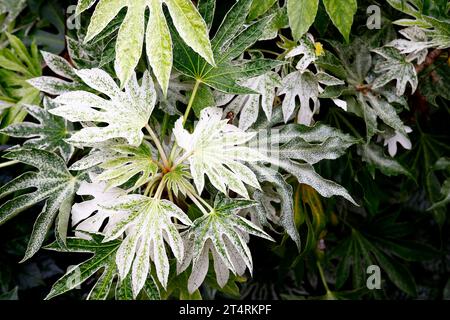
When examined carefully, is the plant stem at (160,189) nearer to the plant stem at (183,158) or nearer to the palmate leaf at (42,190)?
the plant stem at (183,158)

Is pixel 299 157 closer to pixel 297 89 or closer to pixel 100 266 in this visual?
pixel 297 89

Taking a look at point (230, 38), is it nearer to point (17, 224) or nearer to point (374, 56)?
point (374, 56)

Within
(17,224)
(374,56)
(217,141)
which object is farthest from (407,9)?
(17,224)

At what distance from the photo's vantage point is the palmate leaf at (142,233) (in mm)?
929

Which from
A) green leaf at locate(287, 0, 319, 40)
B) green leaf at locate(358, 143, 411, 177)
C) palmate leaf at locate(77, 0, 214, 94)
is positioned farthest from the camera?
green leaf at locate(358, 143, 411, 177)

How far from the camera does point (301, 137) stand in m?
1.04

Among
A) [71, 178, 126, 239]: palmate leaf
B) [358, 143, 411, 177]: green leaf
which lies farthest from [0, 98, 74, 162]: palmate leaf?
[358, 143, 411, 177]: green leaf

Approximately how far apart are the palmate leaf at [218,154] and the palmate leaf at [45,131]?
0.28 metres

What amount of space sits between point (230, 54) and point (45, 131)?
37 centimetres

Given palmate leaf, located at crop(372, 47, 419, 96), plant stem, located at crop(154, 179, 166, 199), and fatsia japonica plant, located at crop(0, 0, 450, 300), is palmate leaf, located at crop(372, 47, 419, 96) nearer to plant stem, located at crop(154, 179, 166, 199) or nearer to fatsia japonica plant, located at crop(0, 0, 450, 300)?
fatsia japonica plant, located at crop(0, 0, 450, 300)

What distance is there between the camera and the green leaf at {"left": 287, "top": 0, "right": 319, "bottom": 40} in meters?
0.96

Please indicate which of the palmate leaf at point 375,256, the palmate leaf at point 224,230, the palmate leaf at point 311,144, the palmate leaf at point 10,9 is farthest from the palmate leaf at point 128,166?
the palmate leaf at point 375,256
